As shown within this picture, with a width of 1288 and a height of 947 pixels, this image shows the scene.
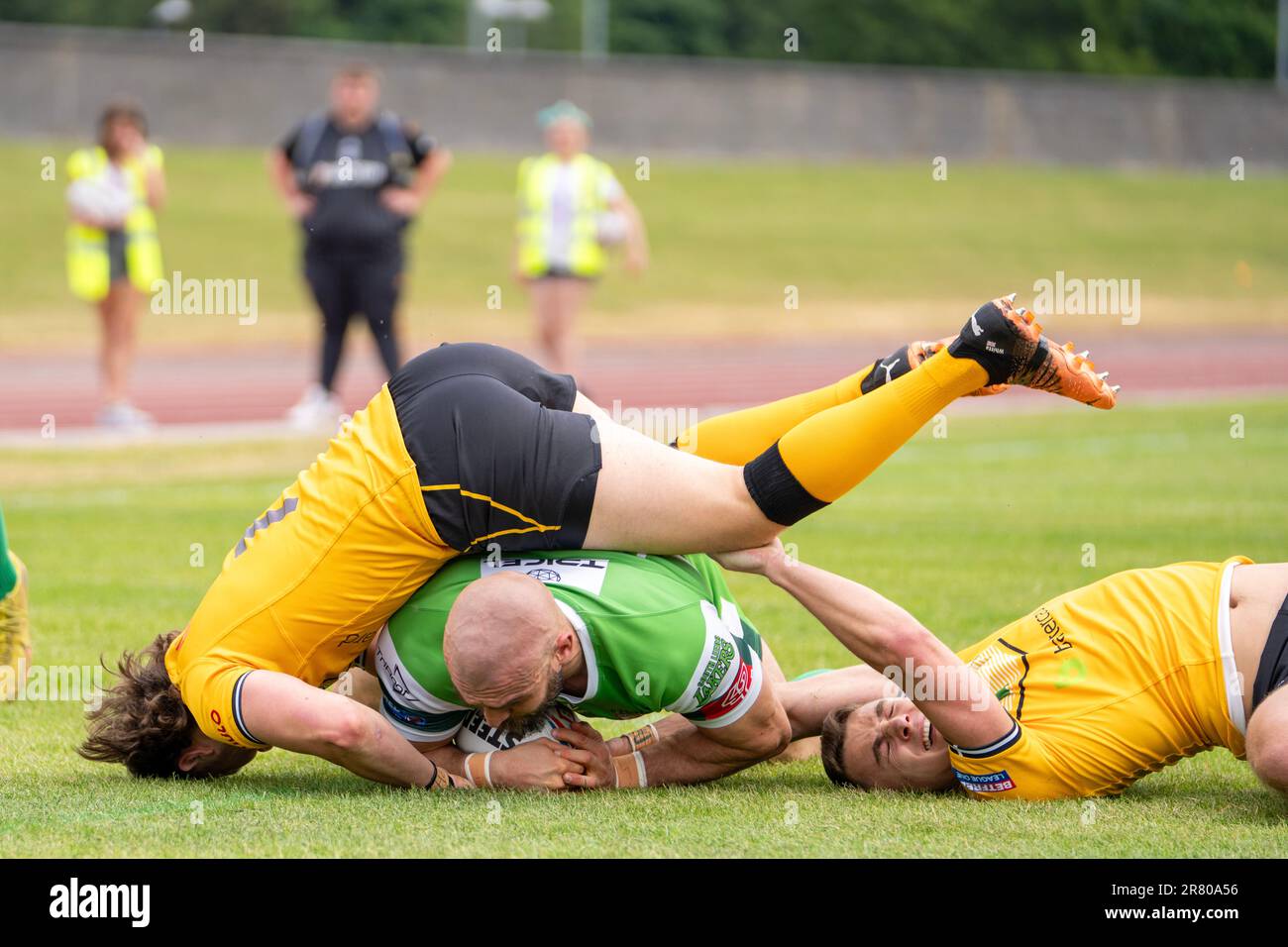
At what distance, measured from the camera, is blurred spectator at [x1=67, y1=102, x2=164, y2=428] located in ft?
49.1

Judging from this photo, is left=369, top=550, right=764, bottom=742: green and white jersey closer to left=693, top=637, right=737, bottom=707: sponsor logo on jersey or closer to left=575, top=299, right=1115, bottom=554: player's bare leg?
left=693, top=637, right=737, bottom=707: sponsor logo on jersey

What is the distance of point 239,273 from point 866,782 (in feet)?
80.5

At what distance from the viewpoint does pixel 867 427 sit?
5102 mm

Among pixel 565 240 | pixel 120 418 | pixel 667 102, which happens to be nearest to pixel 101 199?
pixel 120 418

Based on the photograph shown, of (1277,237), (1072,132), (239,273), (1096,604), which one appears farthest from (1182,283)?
(1096,604)

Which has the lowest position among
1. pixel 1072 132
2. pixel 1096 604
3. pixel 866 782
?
pixel 866 782

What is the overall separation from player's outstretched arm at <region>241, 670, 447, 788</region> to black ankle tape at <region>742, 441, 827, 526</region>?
1.29m

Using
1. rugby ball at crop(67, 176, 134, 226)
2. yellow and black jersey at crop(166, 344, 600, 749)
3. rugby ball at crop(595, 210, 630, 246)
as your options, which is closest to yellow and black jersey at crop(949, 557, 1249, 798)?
yellow and black jersey at crop(166, 344, 600, 749)

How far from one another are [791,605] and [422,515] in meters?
3.64

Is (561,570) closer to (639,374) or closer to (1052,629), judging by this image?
(1052,629)

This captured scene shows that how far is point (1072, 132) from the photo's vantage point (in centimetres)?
4072

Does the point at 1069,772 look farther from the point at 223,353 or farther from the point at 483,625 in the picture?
the point at 223,353
